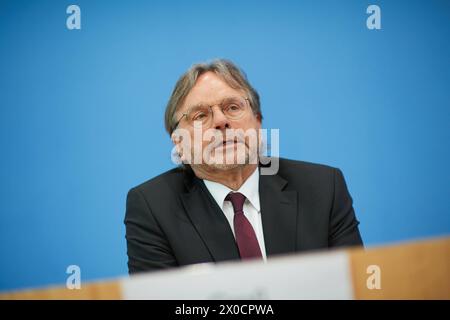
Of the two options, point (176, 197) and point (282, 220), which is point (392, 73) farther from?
point (176, 197)

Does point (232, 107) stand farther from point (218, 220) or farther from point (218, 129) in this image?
point (218, 220)

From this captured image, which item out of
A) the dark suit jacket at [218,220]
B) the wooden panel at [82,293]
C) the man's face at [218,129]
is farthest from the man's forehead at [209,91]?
the wooden panel at [82,293]

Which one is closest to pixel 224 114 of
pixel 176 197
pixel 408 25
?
pixel 176 197

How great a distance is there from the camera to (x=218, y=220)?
1336 mm

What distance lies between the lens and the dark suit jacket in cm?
129

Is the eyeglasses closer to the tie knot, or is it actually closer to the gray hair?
the gray hair

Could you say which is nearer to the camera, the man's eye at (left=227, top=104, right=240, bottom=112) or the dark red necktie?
the dark red necktie

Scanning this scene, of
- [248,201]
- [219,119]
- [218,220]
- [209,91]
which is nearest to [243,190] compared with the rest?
[248,201]

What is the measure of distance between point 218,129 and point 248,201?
0.30 meters

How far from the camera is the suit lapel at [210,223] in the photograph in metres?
1.28

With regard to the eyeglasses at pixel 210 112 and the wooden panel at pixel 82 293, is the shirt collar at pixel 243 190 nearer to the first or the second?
the eyeglasses at pixel 210 112

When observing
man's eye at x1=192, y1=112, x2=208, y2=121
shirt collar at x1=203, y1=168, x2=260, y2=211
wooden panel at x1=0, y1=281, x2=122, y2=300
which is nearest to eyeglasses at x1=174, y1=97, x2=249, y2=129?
man's eye at x1=192, y1=112, x2=208, y2=121

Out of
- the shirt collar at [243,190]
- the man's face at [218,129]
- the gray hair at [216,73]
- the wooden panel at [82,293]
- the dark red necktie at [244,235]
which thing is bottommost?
the dark red necktie at [244,235]

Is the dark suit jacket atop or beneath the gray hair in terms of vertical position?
beneath
